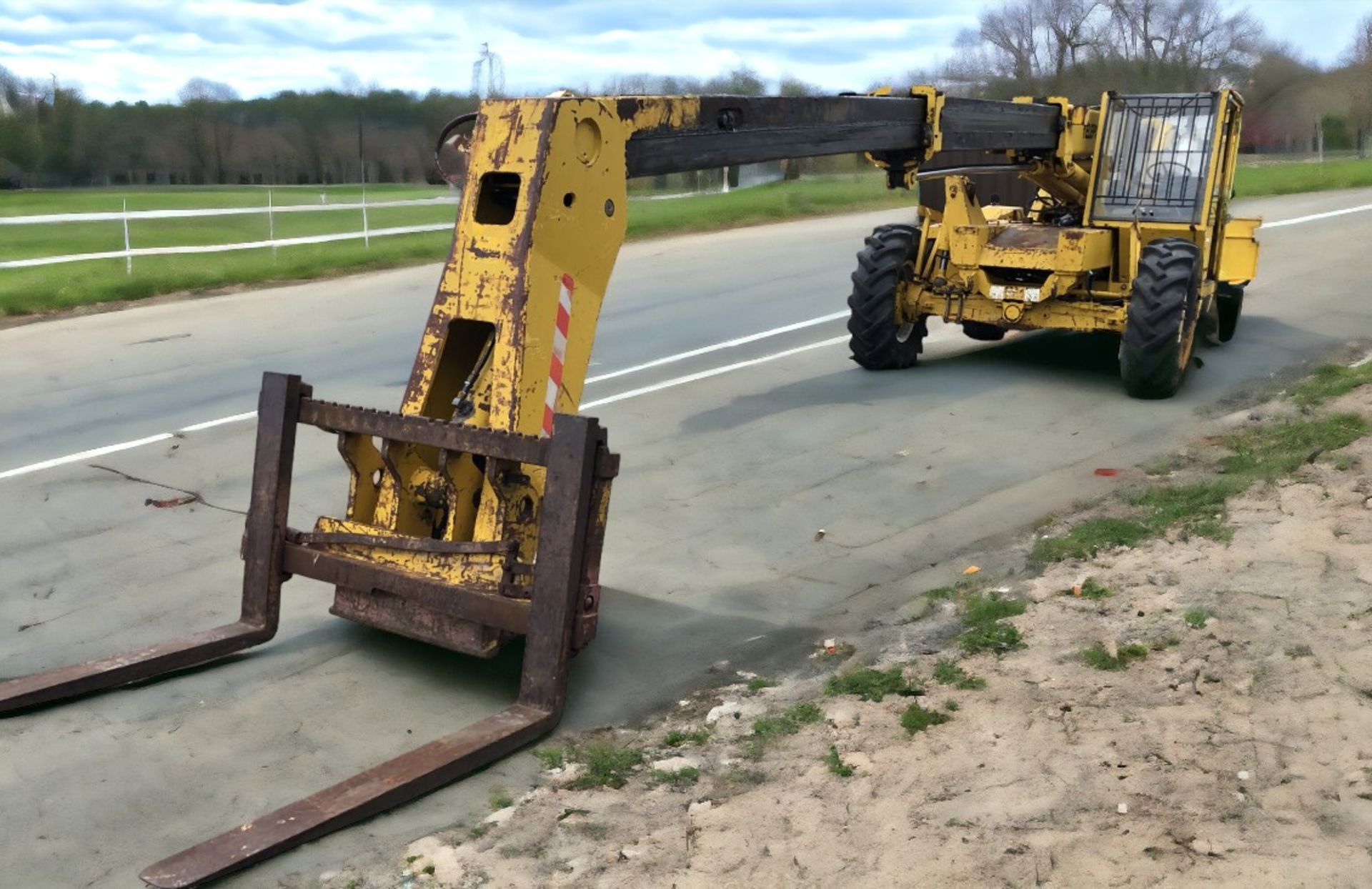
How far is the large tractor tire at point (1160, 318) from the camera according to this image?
1080 cm

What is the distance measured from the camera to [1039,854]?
443cm

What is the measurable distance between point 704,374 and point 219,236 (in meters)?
12.6

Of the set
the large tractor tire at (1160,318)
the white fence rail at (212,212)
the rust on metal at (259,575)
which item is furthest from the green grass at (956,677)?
the white fence rail at (212,212)

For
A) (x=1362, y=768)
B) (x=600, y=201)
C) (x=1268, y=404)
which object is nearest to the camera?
(x=1362, y=768)

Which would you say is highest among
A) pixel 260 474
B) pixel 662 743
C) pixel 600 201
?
pixel 600 201

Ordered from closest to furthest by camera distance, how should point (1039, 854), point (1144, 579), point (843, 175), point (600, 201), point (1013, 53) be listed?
point (1039, 854), point (600, 201), point (1144, 579), point (1013, 53), point (843, 175)

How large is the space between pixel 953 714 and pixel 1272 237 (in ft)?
56.7

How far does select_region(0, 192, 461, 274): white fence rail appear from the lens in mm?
19047

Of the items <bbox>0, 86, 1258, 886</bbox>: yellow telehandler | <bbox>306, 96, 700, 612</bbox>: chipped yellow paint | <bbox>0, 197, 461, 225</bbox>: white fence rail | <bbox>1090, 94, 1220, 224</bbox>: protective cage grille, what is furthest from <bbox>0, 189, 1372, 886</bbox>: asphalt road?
<bbox>0, 197, 461, 225</bbox>: white fence rail

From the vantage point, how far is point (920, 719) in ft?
18.1

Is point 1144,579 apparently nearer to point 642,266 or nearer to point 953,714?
point 953,714

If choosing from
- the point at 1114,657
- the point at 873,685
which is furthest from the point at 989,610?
the point at 873,685

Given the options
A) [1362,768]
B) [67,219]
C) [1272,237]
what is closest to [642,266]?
[67,219]

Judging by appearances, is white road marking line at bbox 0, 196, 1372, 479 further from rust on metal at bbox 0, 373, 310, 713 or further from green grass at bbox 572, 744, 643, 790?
green grass at bbox 572, 744, 643, 790
